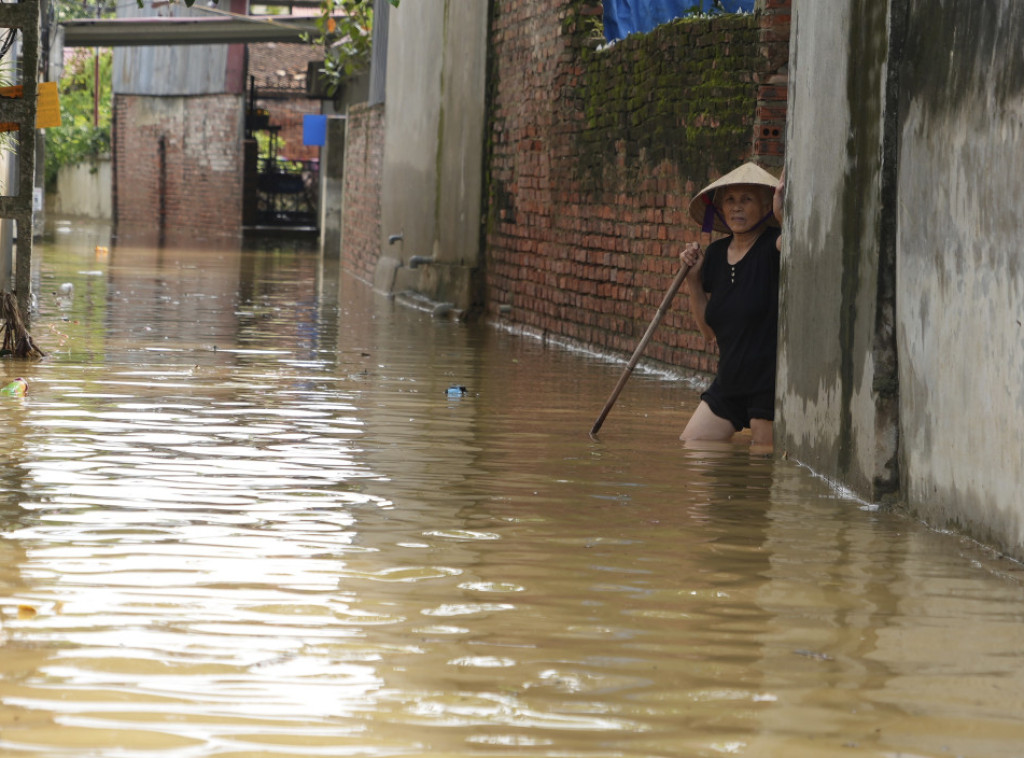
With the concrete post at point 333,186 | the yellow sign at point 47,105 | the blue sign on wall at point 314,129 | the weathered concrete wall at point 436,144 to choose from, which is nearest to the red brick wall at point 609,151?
the weathered concrete wall at point 436,144

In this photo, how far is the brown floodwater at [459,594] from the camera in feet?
10.5

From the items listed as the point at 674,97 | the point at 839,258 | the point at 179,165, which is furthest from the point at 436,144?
the point at 179,165

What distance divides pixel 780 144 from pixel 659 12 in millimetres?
2511

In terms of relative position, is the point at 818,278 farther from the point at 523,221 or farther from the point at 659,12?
the point at 523,221

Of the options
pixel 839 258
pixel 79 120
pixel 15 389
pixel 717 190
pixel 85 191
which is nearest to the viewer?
pixel 839 258

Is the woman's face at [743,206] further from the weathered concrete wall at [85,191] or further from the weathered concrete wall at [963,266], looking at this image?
the weathered concrete wall at [85,191]

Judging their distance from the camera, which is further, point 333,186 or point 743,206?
point 333,186

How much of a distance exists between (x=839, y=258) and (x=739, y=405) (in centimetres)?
125

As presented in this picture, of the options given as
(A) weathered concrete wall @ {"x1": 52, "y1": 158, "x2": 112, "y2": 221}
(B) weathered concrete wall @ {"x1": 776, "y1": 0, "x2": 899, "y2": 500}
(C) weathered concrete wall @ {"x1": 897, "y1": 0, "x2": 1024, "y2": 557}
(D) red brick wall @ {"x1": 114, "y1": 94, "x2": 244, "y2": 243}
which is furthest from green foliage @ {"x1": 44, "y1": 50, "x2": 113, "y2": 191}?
(C) weathered concrete wall @ {"x1": 897, "y1": 0, "x2": 1024, "y2": 557}

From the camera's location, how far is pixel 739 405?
7.17 metres

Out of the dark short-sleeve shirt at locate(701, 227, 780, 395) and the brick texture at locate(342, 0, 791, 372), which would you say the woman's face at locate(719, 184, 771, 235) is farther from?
the brick texture at locate(342, 0, 791, 372)

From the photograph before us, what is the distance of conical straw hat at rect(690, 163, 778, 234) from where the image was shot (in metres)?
7.01

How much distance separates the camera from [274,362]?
Answer: 32.3 feet

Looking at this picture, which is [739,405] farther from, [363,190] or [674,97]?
[363,190]
